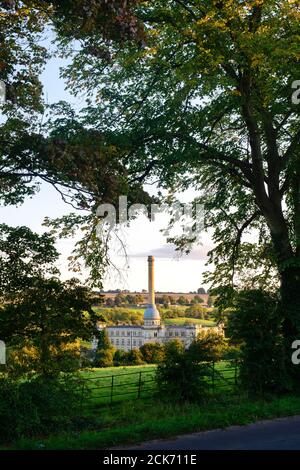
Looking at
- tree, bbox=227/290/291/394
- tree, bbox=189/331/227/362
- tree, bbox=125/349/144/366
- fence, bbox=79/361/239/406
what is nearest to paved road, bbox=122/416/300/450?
A: fence, bbox=79/361/239/406

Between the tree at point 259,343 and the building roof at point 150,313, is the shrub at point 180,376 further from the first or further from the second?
the building roof at point 150,313

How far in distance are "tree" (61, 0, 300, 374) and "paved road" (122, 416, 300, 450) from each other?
5.92 meters

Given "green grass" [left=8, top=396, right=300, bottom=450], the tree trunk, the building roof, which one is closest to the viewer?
"green grass" [left=8, top=396, right=300, bottom=450]

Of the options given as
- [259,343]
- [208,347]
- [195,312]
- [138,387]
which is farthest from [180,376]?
[195,312]

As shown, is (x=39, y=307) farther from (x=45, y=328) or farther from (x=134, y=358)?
(x=134, y=358)

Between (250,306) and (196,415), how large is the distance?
558cm

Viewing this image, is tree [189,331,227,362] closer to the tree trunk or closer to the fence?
the fence

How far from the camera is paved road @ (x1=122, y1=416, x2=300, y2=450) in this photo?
9898 millimetres

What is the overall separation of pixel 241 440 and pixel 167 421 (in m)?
1.58

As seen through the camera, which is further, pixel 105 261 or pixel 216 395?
pixel 105 261

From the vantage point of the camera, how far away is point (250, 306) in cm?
1711

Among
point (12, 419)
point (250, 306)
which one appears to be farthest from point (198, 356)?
point (12, 419)

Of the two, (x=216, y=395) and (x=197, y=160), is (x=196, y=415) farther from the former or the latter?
(x=197, y=160)
